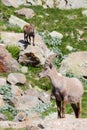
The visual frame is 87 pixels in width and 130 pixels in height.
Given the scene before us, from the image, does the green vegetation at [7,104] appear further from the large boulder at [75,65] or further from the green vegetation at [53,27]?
the large boulder at [75,65]

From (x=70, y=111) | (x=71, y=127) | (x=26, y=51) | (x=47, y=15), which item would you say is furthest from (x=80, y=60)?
(x=71, y=127)


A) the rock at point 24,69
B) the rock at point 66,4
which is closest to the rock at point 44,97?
the rock at point 24,69

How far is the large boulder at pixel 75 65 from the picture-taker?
97.9 feet

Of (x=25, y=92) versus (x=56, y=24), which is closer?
(x=25, y=92)

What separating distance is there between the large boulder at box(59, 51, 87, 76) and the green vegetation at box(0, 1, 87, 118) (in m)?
0.64

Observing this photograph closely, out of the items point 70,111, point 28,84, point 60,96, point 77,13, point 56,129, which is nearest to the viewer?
point 56,129

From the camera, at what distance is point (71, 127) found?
14734 millimetres

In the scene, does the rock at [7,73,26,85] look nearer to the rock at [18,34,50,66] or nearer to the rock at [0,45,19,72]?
the rock at [0,45,19,72]

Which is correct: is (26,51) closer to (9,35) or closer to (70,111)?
(9,35)

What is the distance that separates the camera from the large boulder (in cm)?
2984

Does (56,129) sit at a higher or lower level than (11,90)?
higher

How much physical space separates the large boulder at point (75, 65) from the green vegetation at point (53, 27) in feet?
2.09

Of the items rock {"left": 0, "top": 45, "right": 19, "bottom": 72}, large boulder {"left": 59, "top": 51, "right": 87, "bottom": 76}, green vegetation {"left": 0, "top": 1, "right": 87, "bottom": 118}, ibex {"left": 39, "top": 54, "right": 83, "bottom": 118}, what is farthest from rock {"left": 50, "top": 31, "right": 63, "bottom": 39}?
ibex {"left": 39, "top": 54, "right": 83, "bottom": 118}

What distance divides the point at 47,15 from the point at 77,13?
345 cm
